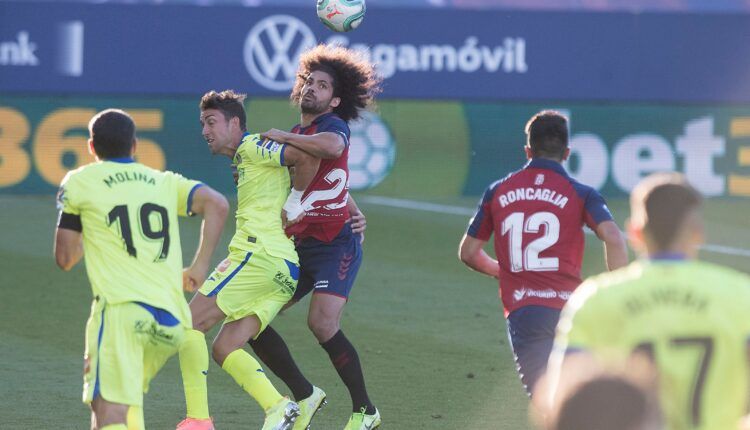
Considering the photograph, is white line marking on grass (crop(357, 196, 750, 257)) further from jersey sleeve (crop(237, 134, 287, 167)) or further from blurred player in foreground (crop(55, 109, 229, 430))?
blurred player in foreground (crop(55, 109, 229, 430))

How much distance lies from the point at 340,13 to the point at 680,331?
6.37 m

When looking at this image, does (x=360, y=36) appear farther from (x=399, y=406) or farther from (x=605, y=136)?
(x=399, y=406)

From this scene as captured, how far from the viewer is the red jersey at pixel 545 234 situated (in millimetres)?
6457

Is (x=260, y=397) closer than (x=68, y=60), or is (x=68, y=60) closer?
(x=260, y=397)

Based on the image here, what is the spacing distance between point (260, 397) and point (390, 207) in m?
10.7

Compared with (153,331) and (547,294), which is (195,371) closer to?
(153,331)

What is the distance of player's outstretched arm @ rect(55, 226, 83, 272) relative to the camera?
→ 19.4ft

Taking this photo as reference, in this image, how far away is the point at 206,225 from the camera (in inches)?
247

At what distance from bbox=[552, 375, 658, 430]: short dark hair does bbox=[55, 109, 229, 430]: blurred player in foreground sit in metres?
2.99

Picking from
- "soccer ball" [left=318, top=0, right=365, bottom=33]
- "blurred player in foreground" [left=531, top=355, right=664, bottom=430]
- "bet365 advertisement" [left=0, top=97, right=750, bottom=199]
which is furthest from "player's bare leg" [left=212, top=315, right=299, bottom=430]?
"bet365 advertisement" [left=0, top=97, right=750, bottom=199]

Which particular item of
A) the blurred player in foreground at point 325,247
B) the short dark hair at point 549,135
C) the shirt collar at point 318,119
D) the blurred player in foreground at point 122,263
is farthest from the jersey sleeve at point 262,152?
the short dark hair at point 549,135

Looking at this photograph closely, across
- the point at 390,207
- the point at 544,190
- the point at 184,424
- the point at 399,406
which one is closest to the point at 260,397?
the point at 184,424

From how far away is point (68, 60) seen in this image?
59.4ft

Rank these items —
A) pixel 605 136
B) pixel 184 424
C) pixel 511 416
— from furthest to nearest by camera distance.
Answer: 1. pixel 605 136
2. pixel 511 416
3. pixel 184 424
